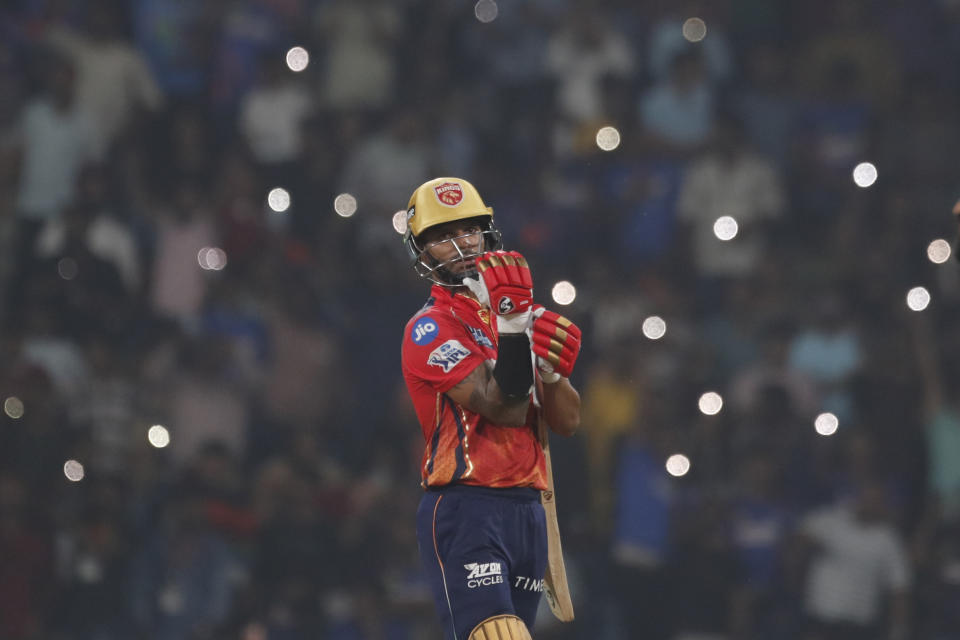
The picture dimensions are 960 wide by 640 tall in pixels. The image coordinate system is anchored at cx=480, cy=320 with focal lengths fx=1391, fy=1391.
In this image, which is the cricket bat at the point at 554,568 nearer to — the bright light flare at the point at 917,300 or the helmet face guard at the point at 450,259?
the helmet face guard at the point at 450,259

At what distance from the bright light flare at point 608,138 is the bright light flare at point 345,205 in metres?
1.60

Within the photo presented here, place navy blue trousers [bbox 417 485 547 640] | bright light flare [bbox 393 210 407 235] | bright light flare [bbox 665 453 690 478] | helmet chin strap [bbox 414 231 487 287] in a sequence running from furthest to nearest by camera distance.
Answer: bright light flare [bbox 393 210 407 235] → bright light flare [bbox 665 453 690 478] → helmet chin strap [bbox 414 231 487 287] → navy blue trousers [bbox 417 485 547 640]

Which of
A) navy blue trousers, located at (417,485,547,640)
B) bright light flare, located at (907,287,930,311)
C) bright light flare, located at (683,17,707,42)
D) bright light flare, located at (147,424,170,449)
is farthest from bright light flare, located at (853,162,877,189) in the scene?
navy blue trousers, located at (417,485,547,640)

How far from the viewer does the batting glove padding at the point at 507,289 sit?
12.2ft

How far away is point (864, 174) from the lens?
865 centimetres

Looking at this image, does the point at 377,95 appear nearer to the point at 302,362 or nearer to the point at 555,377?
the point at 302,362

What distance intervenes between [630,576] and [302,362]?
231 cm

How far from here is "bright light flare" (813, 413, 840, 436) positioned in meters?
8.05

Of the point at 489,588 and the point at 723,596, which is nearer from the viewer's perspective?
the point at 489,588

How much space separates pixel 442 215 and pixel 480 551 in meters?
1.02

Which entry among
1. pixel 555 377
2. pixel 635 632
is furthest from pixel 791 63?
pixel 555 377

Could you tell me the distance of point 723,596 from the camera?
25.3 ft

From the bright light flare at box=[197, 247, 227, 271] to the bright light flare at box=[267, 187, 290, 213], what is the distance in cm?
45

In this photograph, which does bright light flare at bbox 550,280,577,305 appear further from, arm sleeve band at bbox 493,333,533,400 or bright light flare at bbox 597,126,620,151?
arm sleeve band at bbox 493,333,533,400
